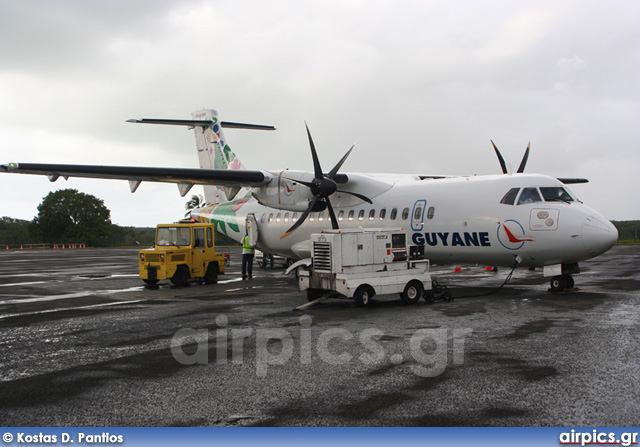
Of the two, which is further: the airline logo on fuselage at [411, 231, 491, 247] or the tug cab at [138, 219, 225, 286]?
the tug cab at [138, 219, 225, 286]

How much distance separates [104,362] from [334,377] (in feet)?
10.6

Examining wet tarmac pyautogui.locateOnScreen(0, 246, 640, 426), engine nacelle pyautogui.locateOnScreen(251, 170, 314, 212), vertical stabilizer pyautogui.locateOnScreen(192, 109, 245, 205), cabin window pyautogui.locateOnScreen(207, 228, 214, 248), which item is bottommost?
wet tarmac pyautogui.locateOnScreen(0, 246, 640, 426)

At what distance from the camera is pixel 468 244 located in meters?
14.1

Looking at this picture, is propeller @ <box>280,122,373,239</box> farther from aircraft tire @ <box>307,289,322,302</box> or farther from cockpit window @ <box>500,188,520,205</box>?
cockpit window @ <box>500,188,520,205</box>

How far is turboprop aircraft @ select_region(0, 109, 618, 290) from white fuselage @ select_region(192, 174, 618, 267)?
1.0 inches

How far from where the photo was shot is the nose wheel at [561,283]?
13.8 m

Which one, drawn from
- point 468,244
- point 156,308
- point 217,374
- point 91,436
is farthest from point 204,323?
point 468,244

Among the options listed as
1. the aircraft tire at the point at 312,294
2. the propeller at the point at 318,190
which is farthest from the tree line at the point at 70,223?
the aircraft tire at the point at 312,294

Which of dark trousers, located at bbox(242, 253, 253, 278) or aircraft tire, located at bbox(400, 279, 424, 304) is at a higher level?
dark trousers, located at bbox(242, 253, 253, 278)

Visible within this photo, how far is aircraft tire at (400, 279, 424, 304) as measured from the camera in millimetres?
12195

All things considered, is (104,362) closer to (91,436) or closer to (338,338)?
(91,436)

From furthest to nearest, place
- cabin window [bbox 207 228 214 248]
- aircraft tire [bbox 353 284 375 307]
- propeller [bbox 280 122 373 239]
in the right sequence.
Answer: cabin window [bbox 207 228 214 248], propeller [bbox 280 122 373 239], aircraft tire [bbox 353 284 375 307]

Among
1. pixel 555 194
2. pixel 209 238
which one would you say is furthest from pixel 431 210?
pixel 209 238

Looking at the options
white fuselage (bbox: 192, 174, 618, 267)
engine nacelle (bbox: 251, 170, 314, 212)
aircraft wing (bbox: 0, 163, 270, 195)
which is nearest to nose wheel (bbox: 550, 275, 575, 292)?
white fuselage (bbox: 192, 174, 618, 267)
